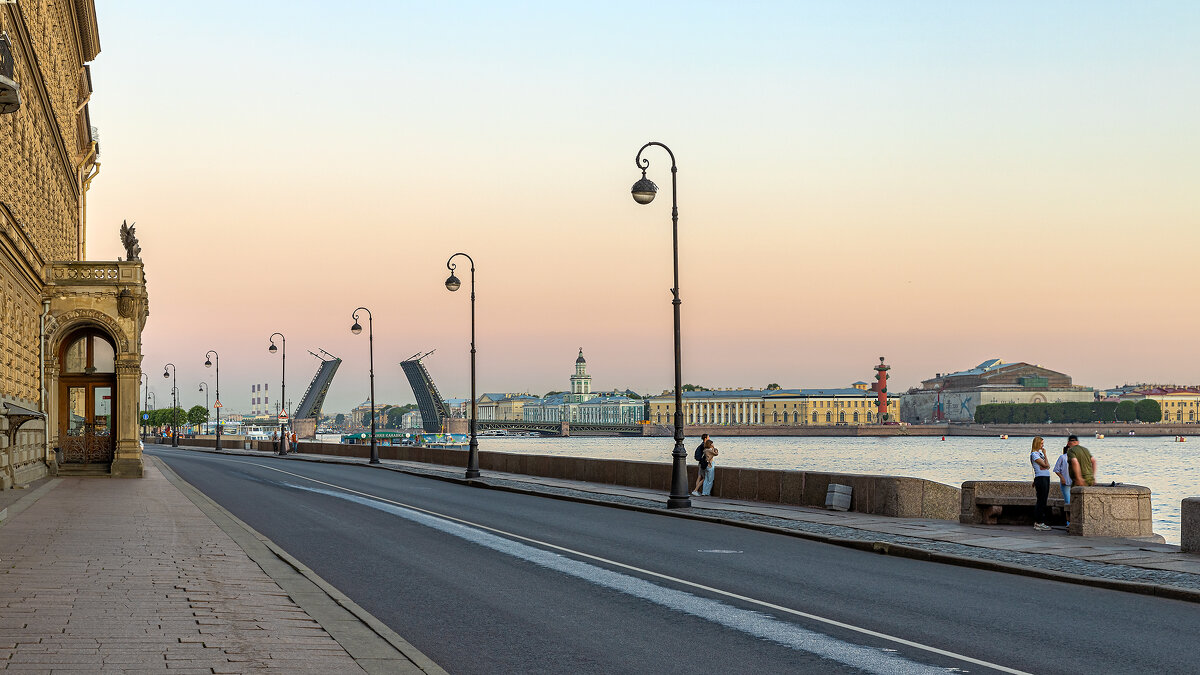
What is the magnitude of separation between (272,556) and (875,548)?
975 centimetres

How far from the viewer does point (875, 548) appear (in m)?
18.8

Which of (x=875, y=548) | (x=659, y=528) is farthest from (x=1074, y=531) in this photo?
(x=659, y=528)

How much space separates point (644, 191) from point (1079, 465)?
12.1m

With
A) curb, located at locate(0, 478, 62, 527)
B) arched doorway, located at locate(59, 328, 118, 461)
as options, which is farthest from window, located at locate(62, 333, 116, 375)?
curb, located at locate(0, 478, 62, 527)

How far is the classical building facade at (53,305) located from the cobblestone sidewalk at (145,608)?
15.0 meters

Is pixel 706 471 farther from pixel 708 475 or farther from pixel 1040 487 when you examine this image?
pixel 1040 487

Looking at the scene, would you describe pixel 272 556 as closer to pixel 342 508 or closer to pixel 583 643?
pixel 583 643

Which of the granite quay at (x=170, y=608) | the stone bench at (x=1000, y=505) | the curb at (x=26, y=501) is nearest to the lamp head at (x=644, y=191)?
the stone bench at (x=1000, y=505)

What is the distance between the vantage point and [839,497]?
25.6m

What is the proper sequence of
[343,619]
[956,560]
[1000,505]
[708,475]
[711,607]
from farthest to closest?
[708,475]
[1000,505]
[956,560]
[711,607]
[343,619]

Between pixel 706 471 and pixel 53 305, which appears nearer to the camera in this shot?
pixel 706 471

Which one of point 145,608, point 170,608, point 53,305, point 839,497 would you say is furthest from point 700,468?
point 53,305

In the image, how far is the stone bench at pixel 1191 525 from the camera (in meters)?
16.8

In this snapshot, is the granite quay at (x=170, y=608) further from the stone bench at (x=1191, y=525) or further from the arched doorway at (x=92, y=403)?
the arched doorway at (x=92, y=403)
